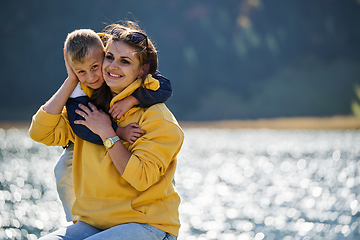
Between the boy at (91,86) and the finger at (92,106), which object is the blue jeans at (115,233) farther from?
the finger at (92,106)

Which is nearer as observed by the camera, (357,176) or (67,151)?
(67,151)

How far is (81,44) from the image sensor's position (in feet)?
9.30

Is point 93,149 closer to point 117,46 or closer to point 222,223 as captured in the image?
point 117,46

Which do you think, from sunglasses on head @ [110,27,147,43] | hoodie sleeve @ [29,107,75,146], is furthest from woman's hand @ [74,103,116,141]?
sunglasses on head @ [110,27,147,43]

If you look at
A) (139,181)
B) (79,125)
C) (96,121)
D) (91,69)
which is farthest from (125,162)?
(91,69)

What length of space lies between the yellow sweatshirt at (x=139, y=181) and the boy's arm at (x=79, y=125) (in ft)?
0.27

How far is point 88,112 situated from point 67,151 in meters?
0.72

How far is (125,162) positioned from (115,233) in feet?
1.52

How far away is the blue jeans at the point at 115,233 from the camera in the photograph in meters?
2.36

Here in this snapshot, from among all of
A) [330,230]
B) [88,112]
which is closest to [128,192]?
[88,112]

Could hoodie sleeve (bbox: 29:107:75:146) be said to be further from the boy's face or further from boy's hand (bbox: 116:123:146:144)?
boy's hand (bbox: 116:123:146:144)

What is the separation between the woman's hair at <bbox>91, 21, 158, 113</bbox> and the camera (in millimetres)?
2719

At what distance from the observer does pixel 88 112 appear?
281cm

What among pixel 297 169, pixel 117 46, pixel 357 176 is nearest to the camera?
pixel 117 46
